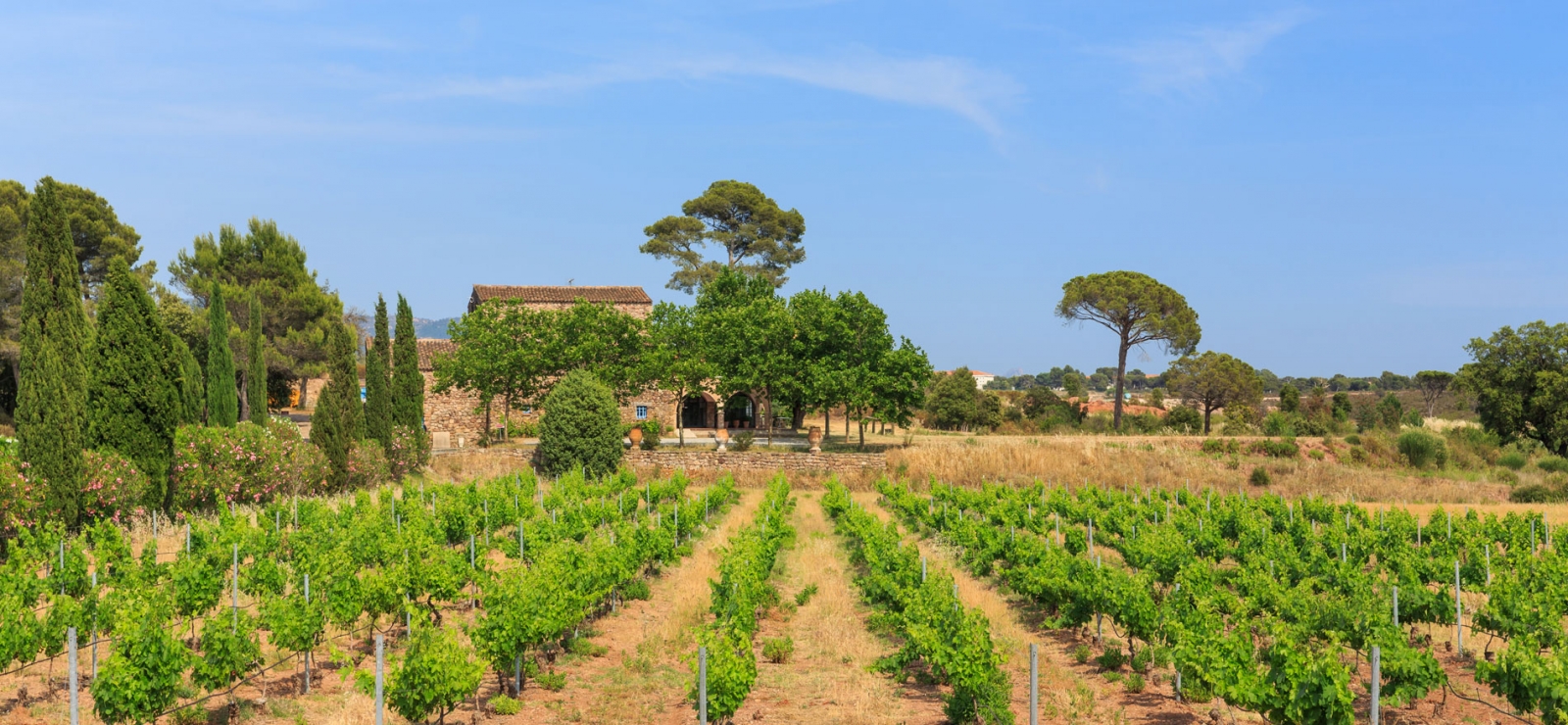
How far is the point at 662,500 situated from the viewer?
30156mm

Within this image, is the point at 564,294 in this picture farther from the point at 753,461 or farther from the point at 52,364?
the point at 52,364

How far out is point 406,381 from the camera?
106 ft

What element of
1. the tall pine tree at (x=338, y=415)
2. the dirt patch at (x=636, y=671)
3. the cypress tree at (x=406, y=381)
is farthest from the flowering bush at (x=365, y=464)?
the dirt patch at (x=636, y=671)

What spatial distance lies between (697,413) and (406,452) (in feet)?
74.2

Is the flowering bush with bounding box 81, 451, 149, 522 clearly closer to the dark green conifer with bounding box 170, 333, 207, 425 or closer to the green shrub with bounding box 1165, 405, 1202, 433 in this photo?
the dark green conifer with bounding box 170, 333, 207, 425

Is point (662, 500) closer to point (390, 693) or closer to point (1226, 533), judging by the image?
point (1226, 533)

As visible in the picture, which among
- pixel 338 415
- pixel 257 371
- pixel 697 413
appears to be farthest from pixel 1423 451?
pixel 257 371

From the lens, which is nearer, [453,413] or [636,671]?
[636,671]

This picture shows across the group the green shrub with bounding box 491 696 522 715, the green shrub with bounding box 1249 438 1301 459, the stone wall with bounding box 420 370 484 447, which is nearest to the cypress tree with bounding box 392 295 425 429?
the stone wall with bounding box 420 370 484 447

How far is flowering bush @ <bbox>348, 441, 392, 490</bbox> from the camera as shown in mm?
27641

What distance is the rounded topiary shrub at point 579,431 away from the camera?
3225 cm

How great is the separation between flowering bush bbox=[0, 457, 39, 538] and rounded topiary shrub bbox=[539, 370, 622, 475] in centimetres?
1605

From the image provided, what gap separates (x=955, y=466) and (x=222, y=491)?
67.3 feet

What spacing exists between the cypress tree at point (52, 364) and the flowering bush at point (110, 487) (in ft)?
0.83
